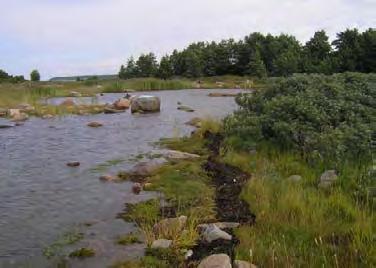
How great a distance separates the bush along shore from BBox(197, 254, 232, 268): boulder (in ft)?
0.06

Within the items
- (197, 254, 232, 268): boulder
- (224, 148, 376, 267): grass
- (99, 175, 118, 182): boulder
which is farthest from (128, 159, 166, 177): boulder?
(197, 254, 232, 268): boulder

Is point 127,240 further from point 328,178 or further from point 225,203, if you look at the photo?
point 328,178

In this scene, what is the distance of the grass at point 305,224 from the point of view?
305 inches

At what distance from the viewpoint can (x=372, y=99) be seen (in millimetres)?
16172

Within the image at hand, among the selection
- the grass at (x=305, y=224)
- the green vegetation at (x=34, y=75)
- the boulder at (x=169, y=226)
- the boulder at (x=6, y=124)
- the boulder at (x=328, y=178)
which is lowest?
the boulder at (x=169, y=226)

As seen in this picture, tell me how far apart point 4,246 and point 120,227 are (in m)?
2.39

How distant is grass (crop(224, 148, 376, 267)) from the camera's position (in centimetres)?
773

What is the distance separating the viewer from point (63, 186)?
14469mm

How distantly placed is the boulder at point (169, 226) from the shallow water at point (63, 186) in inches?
23.6

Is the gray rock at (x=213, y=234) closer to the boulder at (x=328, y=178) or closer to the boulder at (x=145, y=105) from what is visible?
the boulder at (x=328, y=178)

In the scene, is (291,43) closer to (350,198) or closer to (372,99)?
(372,99)

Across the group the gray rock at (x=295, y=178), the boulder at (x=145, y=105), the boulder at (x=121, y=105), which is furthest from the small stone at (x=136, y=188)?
the boulder at (x=121, y=105)

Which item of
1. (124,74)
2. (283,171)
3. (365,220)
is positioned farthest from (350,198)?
(124,74)

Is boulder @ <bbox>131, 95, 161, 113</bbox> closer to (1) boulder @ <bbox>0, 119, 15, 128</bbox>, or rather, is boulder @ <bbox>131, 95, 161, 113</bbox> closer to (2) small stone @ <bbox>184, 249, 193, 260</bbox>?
(1) boulder @ <bbox>0, 119, 15, 128</bbox>
